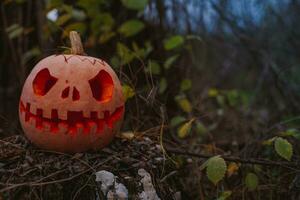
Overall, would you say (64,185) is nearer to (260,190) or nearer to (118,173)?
(118,173)

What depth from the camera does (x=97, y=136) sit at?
2.22 metres

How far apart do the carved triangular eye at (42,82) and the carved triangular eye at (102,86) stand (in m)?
0.18

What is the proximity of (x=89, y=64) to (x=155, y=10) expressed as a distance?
1.69 metres

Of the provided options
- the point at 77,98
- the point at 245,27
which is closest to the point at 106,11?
the point at 245,27

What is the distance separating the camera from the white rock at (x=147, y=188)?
212 cm

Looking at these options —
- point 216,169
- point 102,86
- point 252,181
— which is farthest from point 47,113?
point 252,181

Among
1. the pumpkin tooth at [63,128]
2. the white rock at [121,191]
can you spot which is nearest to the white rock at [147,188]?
the white rock at [121,191]

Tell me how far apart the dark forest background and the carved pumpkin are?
1.40ft

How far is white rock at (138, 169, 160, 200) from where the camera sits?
2.12 meters

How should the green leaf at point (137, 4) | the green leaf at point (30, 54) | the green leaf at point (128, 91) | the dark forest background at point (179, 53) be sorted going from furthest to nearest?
the green leaf at point (30, 54) → the dark forest background at point (179, 53) → the green leaf at point (137, 4) → the green leaf at point (128, 91)

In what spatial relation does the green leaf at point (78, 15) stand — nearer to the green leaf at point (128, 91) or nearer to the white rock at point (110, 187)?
the green leaf at point (128, 91)

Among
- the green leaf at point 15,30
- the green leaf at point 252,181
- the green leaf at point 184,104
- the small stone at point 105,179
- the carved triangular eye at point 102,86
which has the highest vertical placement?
the green leaf at point 15,30

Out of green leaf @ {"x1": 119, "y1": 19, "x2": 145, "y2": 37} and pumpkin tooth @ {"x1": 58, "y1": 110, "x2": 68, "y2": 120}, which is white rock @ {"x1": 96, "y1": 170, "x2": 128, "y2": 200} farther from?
green leaf @ {"x1": 119, "y1": 19, "x2": 145, "y2": 37}

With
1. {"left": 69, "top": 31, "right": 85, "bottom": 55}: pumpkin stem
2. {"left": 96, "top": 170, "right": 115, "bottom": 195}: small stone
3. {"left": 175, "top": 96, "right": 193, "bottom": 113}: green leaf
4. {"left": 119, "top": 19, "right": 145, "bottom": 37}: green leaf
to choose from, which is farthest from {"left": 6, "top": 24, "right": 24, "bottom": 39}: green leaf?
{"left": 96, "top": 170, "right": 115, "bottom": 195}: small stone
